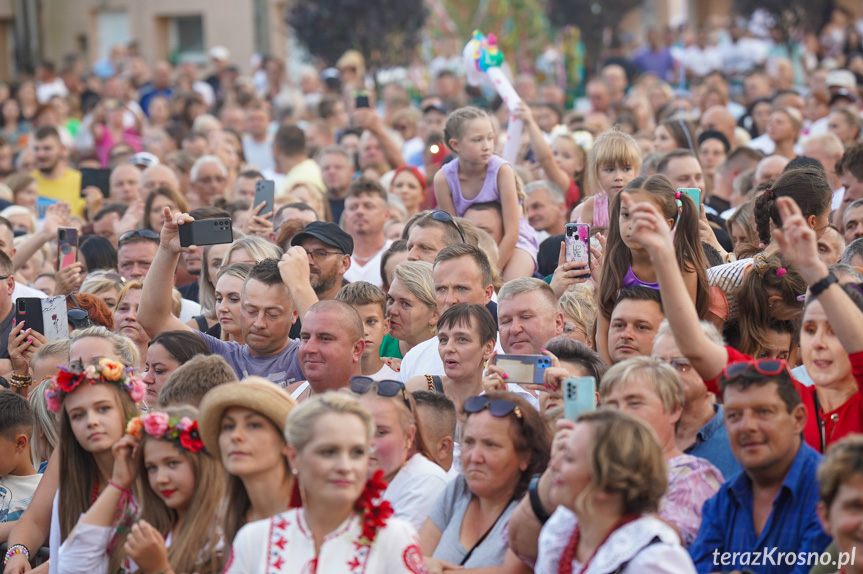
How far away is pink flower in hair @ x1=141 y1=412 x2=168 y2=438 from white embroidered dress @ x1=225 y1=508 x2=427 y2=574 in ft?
2.23

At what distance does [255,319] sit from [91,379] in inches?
53.2

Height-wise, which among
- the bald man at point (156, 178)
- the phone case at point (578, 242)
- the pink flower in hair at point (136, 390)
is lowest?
the pink flower in hair at point (136, 390)

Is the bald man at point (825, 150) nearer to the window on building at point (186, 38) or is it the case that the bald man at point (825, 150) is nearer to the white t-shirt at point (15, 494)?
the white t-shirt at point (15, 494)

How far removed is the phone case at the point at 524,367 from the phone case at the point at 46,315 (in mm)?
2762

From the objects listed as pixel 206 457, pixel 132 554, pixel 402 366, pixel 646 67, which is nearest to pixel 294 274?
pixel 402 366

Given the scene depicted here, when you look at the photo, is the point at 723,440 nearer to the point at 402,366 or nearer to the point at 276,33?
the point at 402,366

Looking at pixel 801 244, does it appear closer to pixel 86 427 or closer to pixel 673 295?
pixel 673 295

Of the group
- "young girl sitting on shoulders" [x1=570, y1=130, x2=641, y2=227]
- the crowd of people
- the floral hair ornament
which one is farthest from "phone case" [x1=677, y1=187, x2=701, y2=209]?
"young girl sitting on shoulders" [x1=570, y1=130, x2=641, y2=227]

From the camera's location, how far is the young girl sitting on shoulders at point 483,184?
23.7 ft

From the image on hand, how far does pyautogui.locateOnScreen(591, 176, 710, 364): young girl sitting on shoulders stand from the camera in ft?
16.5

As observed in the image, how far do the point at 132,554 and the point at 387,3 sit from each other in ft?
50.4

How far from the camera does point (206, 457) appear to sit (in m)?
4.13

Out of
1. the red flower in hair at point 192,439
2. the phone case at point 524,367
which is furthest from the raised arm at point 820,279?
the red flower in hair at point 192,439

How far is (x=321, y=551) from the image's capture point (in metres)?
3.52
